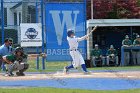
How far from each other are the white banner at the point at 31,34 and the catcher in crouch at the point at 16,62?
3763mm

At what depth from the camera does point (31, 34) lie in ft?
80.3

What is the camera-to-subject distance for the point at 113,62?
28797mm

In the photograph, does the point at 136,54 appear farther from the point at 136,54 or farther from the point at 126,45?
the point at 126,45

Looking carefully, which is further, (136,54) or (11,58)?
(136,54)

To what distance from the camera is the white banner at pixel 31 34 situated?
2441 cm

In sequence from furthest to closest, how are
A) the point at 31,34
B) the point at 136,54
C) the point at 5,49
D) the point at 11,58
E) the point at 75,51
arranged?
the point at 136,54 → the point at 31,34 → the point at 5,49 → the point at 75,51 → the point at 11,58

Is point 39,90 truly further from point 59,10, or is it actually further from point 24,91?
point 59,10

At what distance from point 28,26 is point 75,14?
2534 mm

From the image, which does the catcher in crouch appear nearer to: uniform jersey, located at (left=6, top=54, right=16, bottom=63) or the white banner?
uniform jersey, located at (left=6, top=54, right=16, bottom=63)

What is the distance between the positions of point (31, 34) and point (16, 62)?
168 inches

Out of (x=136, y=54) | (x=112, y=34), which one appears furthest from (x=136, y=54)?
(x=112, y=34)

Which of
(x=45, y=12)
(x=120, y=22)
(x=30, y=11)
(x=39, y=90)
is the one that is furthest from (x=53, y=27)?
(x=39, y=90)

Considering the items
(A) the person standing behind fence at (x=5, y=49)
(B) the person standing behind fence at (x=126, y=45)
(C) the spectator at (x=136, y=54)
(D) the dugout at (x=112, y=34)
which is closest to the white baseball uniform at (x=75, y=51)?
(A) the person standing behind fence at (x=5, y=49)

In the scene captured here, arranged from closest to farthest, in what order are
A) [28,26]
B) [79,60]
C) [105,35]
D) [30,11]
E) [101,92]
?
[101,92]
[79,60]
[28,26]
[30,11]
[105,35]
